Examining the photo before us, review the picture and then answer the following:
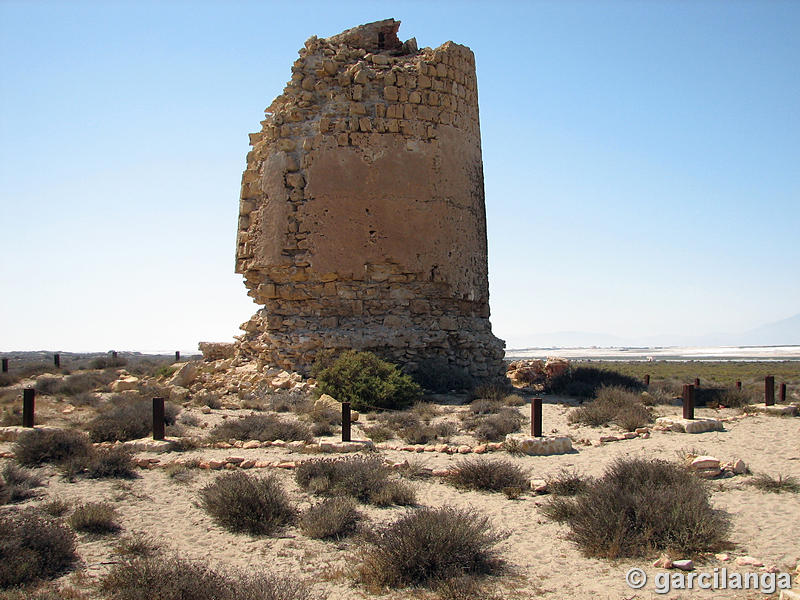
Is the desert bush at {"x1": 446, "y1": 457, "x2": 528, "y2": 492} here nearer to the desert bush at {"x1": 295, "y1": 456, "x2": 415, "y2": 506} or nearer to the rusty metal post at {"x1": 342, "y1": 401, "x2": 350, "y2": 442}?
the desert bush at {"x1": 295, "y1": 456, "x2": 415, "y2": 506}

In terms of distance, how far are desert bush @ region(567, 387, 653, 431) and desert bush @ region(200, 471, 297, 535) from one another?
6.11 m

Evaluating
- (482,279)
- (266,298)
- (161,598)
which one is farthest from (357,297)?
(161,598)

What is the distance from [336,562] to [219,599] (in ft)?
3.87

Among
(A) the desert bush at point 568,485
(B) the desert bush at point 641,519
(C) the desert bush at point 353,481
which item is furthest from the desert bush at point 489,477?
(B) the desert bush at point 641,519

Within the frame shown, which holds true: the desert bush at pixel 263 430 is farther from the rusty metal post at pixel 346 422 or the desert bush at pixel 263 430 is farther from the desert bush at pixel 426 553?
the desert bush at pixel 426 553

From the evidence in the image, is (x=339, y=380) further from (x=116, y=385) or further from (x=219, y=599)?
(x=219, y=599)

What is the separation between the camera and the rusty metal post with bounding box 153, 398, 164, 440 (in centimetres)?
882

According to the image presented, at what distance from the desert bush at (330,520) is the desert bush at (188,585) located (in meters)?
0.91

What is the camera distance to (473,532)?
4824mm

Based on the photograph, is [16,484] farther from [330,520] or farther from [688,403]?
[688,403]

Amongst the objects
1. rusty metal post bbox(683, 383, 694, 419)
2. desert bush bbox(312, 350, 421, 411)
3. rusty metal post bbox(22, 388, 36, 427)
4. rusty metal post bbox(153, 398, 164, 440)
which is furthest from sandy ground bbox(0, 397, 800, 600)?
desert bush bbox(312, 350, 421, 411)

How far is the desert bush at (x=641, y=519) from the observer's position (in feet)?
16.1

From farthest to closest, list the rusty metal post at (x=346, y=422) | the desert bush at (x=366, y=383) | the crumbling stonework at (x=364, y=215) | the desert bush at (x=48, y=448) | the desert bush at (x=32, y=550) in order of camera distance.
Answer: the crumbling stonework at (x=364, y=215)
the desert bush at (x=366, y=383)
the rusty metal post at (x=346, y=422)
the desert bush at (x=48, y=448)
the desert bush at (x=32, y=550)

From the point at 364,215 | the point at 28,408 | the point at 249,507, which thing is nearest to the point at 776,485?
the point at 249,507
